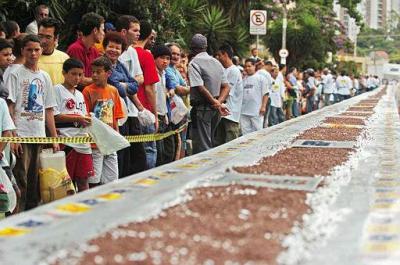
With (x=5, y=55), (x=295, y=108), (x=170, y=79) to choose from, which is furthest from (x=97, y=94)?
(x=295, y=108)

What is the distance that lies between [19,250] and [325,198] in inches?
57.0

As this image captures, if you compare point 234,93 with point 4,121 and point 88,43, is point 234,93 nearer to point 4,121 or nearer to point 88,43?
point 88,43

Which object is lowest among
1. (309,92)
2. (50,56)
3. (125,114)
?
(309,92)

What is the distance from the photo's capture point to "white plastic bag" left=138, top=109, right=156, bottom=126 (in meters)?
6.23

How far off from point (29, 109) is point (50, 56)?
78 centimetres

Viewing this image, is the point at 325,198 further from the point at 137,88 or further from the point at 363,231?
the point at 137,88

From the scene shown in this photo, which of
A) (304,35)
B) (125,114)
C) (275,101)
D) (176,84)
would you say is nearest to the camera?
(125,114)

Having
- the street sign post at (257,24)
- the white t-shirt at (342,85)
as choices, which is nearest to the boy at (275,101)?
the street sign post at (257,24)

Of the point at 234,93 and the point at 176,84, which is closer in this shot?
the point at 176,84

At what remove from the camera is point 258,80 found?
10078 mm

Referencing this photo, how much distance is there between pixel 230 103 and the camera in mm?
8680

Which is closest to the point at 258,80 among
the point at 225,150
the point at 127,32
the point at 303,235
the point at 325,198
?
the point at 127,32

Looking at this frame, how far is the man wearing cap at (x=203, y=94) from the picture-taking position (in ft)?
24.8

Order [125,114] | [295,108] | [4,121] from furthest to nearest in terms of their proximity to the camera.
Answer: [295,108] → [125,114] → [4,121]
